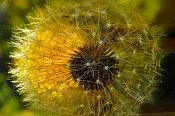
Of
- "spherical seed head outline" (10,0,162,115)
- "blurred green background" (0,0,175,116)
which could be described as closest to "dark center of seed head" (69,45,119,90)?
"spherical seed head outline" (10,0,162,115)

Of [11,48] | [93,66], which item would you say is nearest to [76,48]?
[93,66]

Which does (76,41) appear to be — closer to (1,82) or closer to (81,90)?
(81,90)

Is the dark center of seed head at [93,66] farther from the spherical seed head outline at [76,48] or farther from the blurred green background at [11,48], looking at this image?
the blurred green background at [11,48]

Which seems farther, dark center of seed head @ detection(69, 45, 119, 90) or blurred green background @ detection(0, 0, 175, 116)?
blurred green background @ detection(0, 0, 175, 116)

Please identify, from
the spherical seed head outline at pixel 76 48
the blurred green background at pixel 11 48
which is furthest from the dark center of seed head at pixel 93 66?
the blurred green background at pixel 11 48

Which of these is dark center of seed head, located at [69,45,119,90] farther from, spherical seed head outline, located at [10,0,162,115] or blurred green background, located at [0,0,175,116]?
blurred green background, located at [0,0,175,116]
